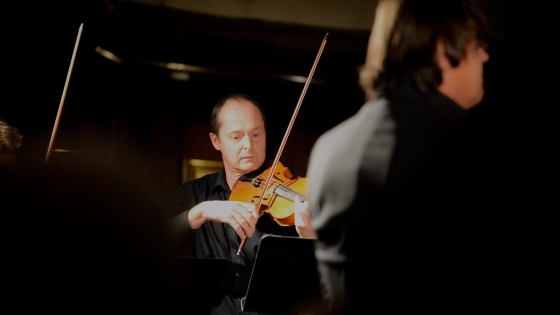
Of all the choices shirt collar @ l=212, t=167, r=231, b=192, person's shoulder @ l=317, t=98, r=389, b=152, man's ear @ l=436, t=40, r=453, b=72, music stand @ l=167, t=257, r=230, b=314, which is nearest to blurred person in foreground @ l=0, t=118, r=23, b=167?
shirt collar @ l=212, t=167, r=231, b=192

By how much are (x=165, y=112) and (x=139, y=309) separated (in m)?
3.63

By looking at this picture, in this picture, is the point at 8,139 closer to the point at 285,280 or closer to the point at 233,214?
the point at 233,214

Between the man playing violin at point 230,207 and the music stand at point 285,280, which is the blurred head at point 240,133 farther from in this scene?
the music stand at point 285,280

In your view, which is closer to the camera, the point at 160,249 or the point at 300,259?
the point at 160,249

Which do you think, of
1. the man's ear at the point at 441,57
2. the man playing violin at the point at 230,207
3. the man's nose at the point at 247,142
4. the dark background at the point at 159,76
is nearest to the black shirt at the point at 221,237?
the man playing violin at the point at 230,207

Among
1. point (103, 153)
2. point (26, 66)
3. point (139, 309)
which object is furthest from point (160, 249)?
point (103, 153)

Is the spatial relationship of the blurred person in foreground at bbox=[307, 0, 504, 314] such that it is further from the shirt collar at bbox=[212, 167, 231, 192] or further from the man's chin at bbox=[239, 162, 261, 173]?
the shirt collar at bbox=[212, 167, 231, 192]

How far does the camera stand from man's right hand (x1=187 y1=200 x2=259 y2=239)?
7.14ft

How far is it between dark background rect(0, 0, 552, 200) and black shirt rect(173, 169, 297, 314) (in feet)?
3.13

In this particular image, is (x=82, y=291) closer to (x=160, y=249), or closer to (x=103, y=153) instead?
(x=160, y=249)

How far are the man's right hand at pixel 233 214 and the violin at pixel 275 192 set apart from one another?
0.13m

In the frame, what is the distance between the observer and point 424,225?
89 centimetres

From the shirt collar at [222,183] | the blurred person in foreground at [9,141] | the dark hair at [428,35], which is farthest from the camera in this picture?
the shirt collar at [222,183]

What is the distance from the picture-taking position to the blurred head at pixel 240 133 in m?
2.65
